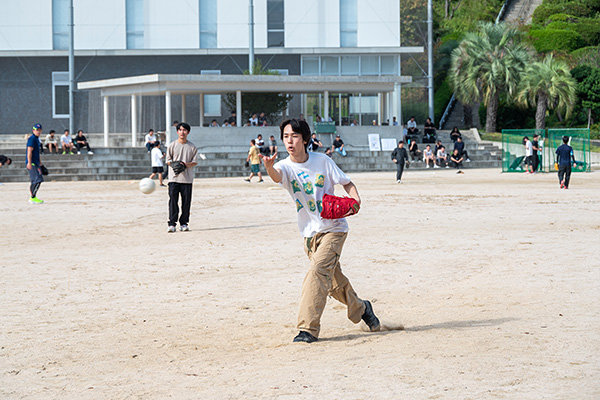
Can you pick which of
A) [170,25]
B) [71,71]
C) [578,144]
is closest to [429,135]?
[578,144]

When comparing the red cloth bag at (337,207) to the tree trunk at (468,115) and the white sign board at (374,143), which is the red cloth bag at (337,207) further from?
the tree trunk at (468,115)

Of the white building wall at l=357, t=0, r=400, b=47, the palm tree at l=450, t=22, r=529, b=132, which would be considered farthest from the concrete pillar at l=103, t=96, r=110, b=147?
the palm tree at l=450, t=22, r=529, b=132

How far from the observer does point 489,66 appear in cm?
5044

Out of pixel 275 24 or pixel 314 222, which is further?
pixel 275 24

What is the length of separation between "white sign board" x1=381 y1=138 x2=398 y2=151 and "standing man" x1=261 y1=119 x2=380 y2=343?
37.8 meters

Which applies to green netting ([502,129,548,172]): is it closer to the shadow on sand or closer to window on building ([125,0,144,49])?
window on building ([125,0,144,49])

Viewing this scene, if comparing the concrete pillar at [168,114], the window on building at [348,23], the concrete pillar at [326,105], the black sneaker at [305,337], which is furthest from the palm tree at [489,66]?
the black sneaker at [305,337]

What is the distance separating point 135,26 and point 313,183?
169ft

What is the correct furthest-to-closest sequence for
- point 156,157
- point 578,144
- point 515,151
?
1. point 578,144
2. point 515,151
3. point 156,157

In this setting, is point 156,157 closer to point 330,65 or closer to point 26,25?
point 330,65

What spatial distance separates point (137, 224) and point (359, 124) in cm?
3224

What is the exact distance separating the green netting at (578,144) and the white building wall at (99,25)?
89.0ft

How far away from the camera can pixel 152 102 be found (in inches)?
1777

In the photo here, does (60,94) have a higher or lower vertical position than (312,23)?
lower
